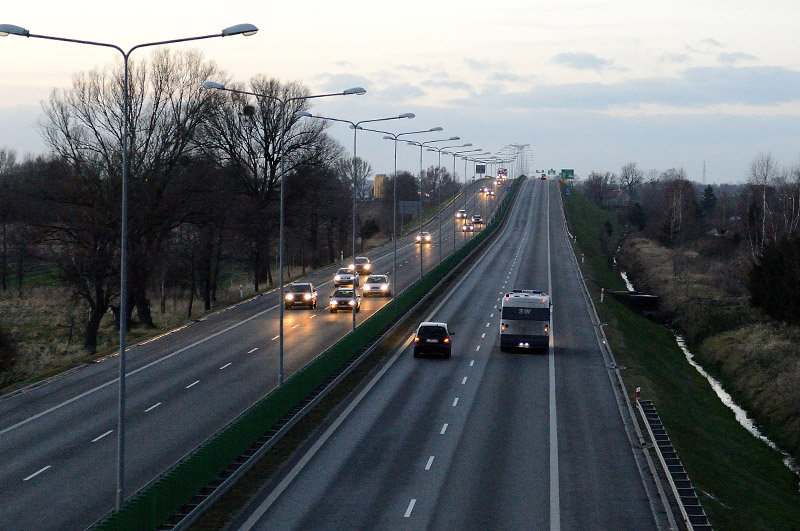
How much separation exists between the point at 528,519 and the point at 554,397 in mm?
14619

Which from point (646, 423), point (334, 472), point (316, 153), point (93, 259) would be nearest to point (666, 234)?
point (316, 153)

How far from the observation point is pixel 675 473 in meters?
25.3

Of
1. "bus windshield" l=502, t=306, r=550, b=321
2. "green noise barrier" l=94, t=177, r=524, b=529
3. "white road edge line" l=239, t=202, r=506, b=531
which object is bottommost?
→ "white road edge line" l=239, t=202, r=506, b=531

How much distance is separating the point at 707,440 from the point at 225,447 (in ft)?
65.1

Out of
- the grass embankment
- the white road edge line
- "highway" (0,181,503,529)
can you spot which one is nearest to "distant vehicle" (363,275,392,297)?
"highway" (0,181,503,529)

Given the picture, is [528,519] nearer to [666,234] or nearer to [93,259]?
[93,259]

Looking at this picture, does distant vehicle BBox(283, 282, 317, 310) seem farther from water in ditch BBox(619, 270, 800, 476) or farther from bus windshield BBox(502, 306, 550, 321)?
water in ditch BBox(619, 270, 800, 476)

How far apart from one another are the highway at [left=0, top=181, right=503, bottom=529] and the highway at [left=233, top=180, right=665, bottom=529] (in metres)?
4.05

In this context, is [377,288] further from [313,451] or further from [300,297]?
[313,451]

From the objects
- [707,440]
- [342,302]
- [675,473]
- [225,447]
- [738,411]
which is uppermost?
[342,302]

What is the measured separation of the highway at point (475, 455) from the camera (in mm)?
22031

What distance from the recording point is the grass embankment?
27.2 m

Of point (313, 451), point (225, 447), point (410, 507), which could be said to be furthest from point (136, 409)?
point (410, 507)

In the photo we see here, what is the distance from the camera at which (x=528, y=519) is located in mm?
21656
